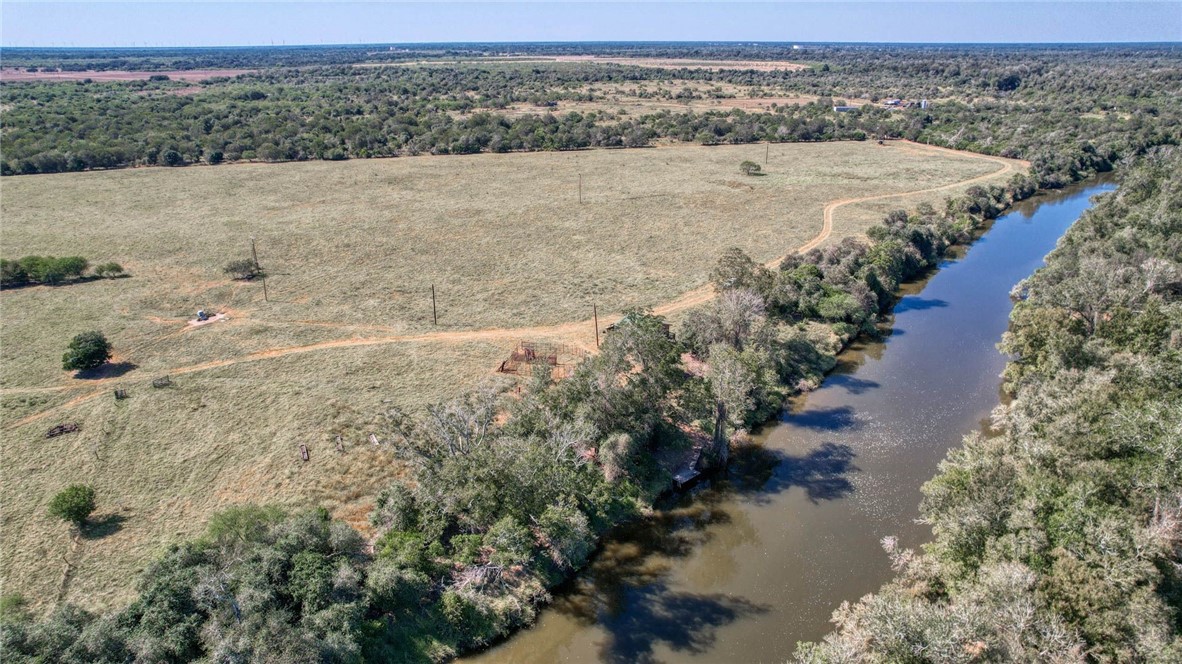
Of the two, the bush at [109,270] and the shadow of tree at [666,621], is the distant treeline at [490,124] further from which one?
the shadow of tree at [666,621]

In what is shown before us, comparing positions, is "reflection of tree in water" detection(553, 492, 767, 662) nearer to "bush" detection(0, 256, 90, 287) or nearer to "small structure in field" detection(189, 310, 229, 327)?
"small structure in field" detection(189, 310, 229, 327)

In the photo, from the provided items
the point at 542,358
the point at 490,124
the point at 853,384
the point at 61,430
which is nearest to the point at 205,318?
the point at 61,430

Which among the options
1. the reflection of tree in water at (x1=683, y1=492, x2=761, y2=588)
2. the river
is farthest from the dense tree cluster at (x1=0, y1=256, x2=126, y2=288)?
the reflection of tree in water at (x1=683, y1=492, x2=761, y2=588)

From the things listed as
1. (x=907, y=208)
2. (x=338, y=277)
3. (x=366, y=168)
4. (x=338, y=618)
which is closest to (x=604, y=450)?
(x=338, y=618)

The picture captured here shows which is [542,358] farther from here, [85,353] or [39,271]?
[39,271]

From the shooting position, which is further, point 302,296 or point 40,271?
point 40,271

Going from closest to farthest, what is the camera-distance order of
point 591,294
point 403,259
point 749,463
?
point 749,463
point 591,294
point 403,259

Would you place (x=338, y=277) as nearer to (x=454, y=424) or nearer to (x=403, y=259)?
(x=403, y=259)
